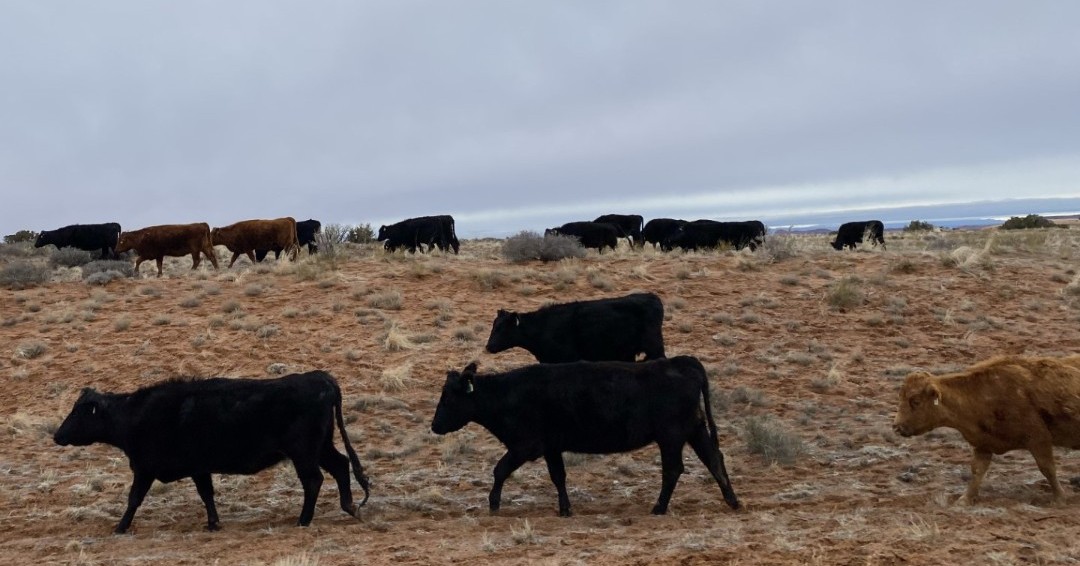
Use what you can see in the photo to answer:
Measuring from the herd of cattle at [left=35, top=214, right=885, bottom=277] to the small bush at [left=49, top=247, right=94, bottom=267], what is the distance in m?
1.33

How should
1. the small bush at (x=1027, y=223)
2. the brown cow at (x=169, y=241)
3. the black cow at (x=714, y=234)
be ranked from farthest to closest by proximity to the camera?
the small bush at (x=1027, y=223) < the black cow at (x=714, y=234) < the brown cow at (x=169, y=241)

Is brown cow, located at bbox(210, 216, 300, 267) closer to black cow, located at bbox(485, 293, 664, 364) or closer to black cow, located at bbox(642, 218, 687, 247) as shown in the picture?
black cow, located at bbox(642, 218, 687, 247)

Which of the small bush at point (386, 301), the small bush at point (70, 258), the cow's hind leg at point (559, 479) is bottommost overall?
the cow's hind leg at point (559, 479)

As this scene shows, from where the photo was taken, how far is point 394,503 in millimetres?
9641

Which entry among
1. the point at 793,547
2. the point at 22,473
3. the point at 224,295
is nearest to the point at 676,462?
the point at 793,547

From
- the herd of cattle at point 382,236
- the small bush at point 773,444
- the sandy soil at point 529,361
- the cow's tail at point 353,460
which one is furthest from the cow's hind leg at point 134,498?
the herd of cattle at point 382,236

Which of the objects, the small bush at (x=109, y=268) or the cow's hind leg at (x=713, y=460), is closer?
the cow's hind leg at (x=713, y=460)

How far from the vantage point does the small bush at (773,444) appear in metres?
10.8

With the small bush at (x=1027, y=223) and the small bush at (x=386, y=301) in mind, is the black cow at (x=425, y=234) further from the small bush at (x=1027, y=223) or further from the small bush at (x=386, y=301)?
the small bush at (x=1027, y=223)

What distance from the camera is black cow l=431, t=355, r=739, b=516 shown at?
360 inches

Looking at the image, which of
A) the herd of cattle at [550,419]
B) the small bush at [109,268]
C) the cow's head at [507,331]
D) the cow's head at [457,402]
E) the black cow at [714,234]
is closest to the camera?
the herd of cattle at [550,419]

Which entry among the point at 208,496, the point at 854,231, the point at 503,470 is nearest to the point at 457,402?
the point at 503,470

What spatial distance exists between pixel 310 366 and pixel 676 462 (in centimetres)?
853

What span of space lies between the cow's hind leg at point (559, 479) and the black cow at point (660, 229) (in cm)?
2569
